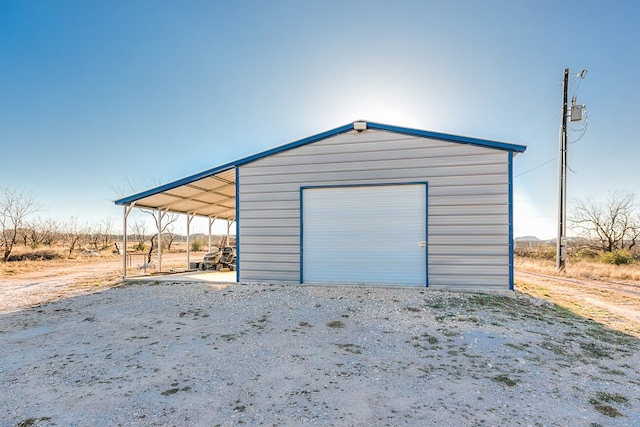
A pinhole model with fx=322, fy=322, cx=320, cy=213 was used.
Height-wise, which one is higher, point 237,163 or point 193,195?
point 237,163

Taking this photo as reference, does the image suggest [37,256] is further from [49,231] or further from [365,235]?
[365,235]

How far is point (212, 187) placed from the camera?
9742 millimetres

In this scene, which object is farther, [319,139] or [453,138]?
[319,139]

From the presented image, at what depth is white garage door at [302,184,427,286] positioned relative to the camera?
687 centimetres

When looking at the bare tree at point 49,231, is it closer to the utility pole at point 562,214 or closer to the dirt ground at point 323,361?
the dirt ground at point 323,361

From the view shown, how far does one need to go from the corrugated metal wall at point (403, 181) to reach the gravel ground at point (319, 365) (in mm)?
1056

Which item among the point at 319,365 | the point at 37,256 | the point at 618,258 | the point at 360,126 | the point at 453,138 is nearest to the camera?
the point at 319,365

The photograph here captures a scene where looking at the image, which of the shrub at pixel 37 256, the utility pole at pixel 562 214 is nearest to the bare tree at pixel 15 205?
the shrub at pixel 37 256

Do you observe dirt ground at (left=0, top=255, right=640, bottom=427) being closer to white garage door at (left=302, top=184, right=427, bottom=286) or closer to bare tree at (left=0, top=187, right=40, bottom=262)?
white garage door at (left=302, top=184, right=427, bottom=286)

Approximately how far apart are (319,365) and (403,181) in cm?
462

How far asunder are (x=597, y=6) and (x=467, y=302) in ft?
24.6

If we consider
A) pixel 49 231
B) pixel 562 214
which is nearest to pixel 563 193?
pixel 562 214

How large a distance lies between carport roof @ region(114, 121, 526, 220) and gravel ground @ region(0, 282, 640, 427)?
3266 mm

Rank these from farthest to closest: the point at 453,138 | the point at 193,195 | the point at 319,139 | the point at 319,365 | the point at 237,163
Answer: the point at 193,195, the point at 237,163, the point at 319,139, the point at 453,138, the point at 319,365
